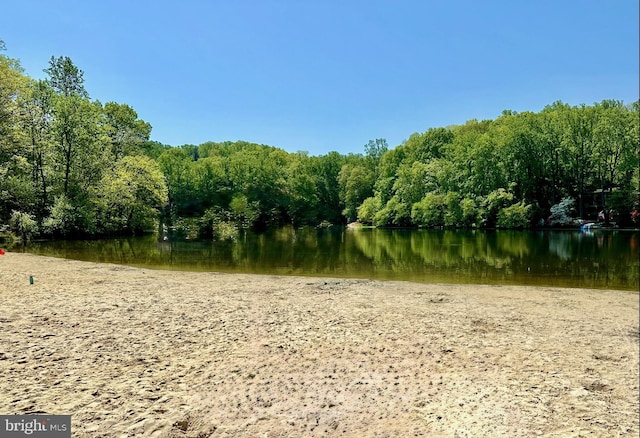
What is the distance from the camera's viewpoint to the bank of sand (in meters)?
5.09

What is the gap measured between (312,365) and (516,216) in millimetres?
62729

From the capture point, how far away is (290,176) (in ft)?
323

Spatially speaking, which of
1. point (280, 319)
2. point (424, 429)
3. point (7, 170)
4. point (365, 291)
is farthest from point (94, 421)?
point (7, 170)

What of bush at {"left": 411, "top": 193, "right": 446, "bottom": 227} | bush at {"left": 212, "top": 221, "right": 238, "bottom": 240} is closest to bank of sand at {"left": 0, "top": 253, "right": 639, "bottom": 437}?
bush at {"left": 212, "top": 221, "right": 238, "bottom": 240}

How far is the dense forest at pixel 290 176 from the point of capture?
36750 mm

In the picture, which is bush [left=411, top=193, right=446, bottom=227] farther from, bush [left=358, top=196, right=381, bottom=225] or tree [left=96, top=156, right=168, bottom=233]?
tree [left=96, top=156, right=168, bottom=233]

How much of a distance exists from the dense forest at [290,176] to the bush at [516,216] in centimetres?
16

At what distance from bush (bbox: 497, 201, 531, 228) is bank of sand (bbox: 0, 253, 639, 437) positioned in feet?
175

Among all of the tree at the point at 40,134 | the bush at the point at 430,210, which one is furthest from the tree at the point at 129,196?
the bush at the point at 430,210

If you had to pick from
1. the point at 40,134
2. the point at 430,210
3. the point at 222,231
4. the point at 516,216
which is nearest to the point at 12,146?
the point at 40,134

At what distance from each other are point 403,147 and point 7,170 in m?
78.9

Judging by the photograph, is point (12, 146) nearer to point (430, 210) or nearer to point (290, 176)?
point (430, 210)

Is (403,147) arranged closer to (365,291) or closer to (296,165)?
(296,165)

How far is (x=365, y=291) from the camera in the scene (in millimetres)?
14641
